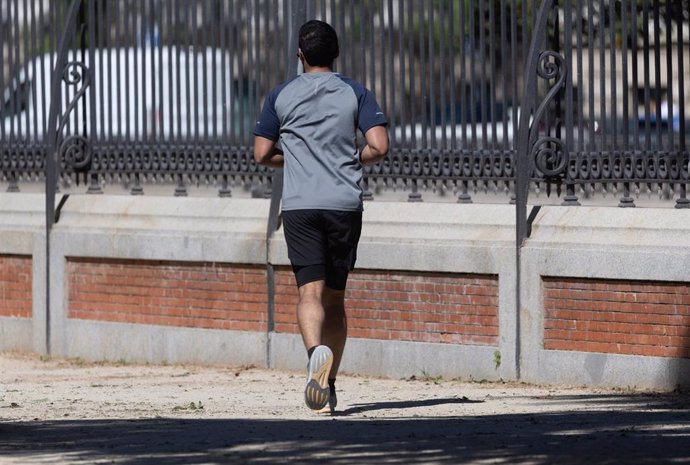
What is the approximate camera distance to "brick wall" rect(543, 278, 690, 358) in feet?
30.0

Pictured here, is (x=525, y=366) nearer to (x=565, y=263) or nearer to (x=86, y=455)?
(x=565, y=263)

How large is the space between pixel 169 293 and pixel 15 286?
1488mm

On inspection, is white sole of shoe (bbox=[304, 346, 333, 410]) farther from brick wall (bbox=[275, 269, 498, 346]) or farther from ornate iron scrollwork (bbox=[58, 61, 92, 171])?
ornate iron scrollwork (bbox=[58, 61, 92, 171])

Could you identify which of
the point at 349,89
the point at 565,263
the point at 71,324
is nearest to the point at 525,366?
the point at 565,263

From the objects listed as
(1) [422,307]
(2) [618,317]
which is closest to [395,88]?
(1) [422,307]

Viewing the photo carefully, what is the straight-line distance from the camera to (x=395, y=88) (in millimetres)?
10688

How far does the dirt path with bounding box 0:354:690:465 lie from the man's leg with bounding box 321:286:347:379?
31cm

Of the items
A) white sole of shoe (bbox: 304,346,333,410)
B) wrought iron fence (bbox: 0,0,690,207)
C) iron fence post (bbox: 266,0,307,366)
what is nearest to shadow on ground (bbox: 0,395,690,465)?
white sole of shoe (bbox: 304,346,333,410)

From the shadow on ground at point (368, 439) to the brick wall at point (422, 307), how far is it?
164cm

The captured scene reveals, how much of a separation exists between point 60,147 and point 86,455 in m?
5.88

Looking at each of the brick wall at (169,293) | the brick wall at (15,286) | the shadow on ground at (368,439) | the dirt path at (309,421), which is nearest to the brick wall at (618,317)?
the dirt path at (309,421)

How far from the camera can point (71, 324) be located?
1190 centimetres

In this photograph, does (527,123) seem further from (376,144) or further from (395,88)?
(376,144)

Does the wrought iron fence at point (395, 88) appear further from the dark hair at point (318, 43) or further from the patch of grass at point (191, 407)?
the patch of grass at point (191, 407)
